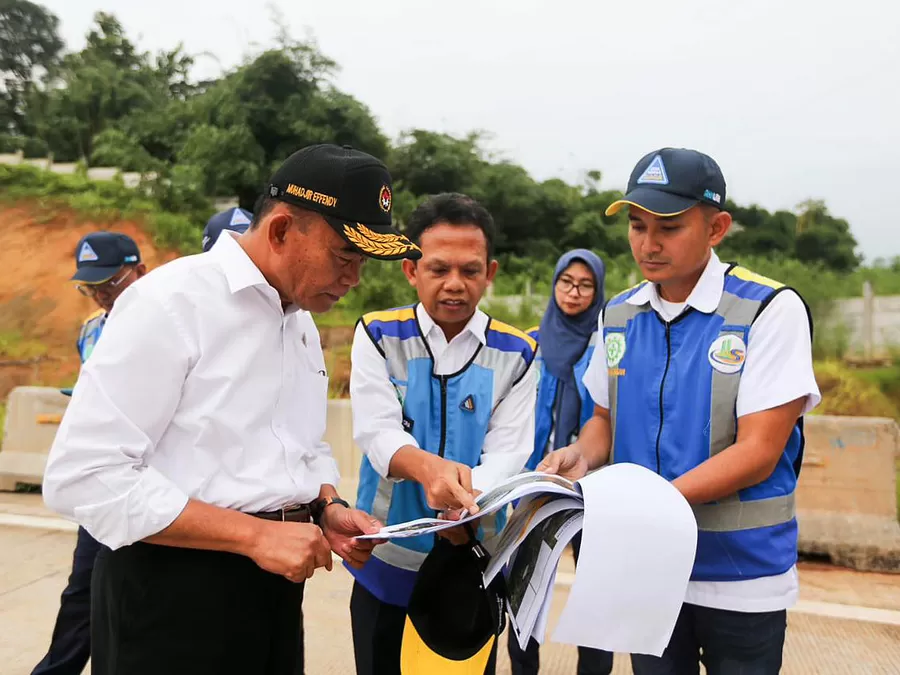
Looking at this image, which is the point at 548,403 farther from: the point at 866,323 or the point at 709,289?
the point at 866,323

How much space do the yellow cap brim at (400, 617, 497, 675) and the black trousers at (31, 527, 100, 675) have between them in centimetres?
178

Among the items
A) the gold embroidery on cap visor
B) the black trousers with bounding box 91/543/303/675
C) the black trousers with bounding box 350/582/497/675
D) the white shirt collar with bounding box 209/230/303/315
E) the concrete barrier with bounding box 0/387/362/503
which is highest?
the gold embroidery on cap visor

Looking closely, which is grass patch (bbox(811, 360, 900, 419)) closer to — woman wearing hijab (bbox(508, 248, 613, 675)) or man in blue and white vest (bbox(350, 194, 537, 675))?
woman wearing hijab (bbox(508, 248, 613, 675))

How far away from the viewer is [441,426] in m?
2.06

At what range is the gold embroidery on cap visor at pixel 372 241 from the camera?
146cm

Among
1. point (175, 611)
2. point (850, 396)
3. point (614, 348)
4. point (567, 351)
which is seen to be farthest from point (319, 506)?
point (850, 396)

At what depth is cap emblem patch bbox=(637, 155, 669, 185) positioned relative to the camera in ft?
5.94

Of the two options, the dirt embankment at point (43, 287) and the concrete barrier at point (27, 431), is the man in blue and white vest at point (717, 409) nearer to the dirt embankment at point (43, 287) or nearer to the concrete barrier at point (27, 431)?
the concrete barrier at point (27, 431)

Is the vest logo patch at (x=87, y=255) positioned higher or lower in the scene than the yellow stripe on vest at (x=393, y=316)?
higher

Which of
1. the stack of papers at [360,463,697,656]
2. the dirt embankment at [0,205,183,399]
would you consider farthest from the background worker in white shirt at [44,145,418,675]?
the dirt embankment at [0,205,183,399]

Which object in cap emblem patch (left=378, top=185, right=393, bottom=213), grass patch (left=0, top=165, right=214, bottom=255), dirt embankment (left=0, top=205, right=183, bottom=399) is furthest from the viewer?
grass patch (left=0, top=165, right=214, bottom=255)

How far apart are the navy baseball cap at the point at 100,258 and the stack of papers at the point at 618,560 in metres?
2.26

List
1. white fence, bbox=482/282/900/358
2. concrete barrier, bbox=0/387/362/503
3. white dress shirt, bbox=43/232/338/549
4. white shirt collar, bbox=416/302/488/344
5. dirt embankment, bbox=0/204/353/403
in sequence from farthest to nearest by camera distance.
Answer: dirt embankment, bbox=0/204/353/403 < white fence, bbox=482/282/900/358 < concrete barrier, bbox=0/387/362/503 < white shirt collar, bbox=416/302/488/344 < white dress shirt, bbox=43/232/338/549

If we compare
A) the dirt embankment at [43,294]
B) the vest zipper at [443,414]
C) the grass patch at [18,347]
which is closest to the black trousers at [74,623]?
the vest zipper at [443,414]
